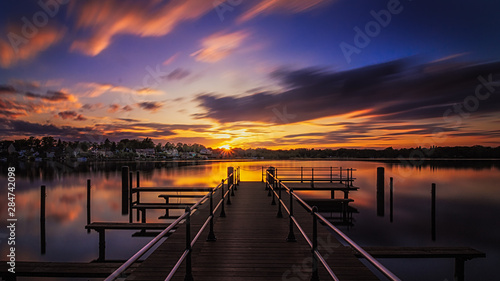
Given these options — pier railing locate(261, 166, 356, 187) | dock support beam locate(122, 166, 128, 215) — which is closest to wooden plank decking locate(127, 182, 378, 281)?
dock support beam locate(122, 166, 128, 215)

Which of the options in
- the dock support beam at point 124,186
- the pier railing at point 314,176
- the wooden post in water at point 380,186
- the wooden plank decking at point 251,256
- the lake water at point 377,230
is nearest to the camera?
the wooden plank decking at point 251,256

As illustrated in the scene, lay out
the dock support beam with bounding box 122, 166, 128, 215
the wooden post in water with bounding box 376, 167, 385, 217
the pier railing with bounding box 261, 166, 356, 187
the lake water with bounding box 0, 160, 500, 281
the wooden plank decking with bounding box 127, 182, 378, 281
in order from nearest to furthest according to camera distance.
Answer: the wooden plank decking with bounding box 127, 182, 378, 281 → the lake water with bounding box 0, 160, 500, 281 → the dock support beam with bounding box 122, 166, 128, 215 → the wooden post in water with bounding box 376, 167, 385, 217 → the pier railing with bounding box 261, 166, 356, 187

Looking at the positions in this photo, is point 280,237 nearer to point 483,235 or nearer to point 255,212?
point 255,212

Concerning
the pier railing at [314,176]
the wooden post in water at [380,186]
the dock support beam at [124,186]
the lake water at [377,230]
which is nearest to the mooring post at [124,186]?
the dock support beam at [124,186]

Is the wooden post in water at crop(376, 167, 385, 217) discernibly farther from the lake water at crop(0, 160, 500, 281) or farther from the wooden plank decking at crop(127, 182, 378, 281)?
the wooden plank decking at crop(127, 182, 378, 281)

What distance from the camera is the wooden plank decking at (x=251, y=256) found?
15.8 ft

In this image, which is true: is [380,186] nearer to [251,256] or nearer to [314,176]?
[251,256]

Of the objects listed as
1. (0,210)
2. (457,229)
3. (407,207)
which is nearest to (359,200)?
(407,207)

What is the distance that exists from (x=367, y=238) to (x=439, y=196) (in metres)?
22.0

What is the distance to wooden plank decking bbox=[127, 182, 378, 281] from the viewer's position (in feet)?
15.8

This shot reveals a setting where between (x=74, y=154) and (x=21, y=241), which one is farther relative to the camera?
(x=74, y=154)

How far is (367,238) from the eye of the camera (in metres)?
16.2

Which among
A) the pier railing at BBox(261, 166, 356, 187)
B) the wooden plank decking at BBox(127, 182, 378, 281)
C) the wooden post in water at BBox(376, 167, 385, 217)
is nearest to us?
the wooden plank decking at BBox(127, 182, 378, 281)

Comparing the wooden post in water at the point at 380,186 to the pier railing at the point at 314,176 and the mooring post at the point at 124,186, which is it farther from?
the mooring post at the point at 124,186
